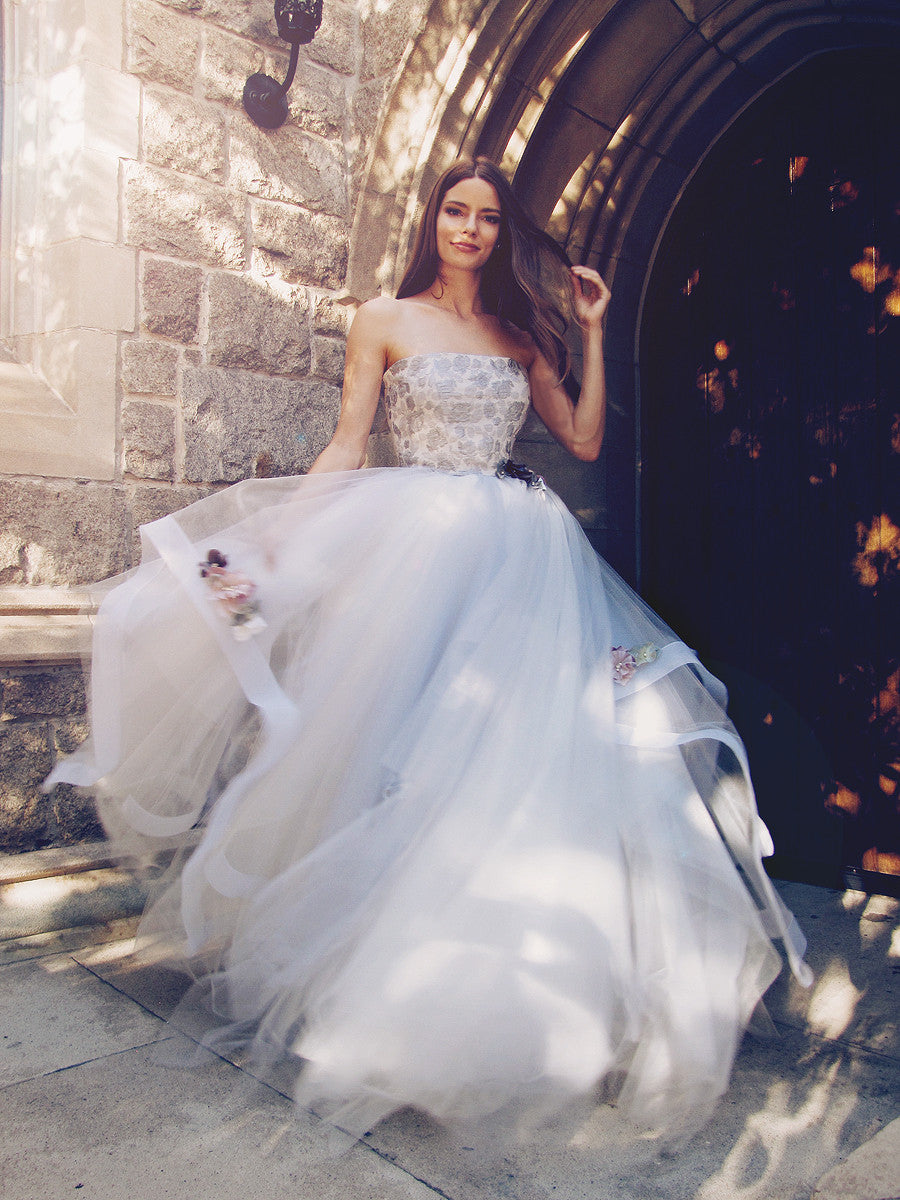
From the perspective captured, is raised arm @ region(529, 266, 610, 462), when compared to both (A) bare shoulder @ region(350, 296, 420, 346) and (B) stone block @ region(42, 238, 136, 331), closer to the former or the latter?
(A) bare shoulder @ region(350, 296, 420, 346)

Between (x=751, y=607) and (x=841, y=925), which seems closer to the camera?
(x=841, y=925)

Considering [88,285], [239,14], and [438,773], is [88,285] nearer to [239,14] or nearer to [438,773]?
[239,14]

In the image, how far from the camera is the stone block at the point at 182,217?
321cm

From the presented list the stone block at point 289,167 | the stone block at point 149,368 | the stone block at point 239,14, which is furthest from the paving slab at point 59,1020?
the stone block at point 239,14

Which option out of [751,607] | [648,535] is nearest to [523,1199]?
[751,607]

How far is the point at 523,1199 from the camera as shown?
5.29ft

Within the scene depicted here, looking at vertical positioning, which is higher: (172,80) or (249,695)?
(172,80)

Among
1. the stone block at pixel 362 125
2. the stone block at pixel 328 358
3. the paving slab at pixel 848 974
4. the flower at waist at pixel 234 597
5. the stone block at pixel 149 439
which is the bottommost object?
the paving slab at pixel 848 974

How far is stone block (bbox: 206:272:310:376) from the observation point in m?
3.40

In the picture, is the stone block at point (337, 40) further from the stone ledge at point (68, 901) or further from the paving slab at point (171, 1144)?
the paving slab at point (171, 1144)

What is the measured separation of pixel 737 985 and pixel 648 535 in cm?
232

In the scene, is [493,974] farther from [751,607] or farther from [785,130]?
[785,130]

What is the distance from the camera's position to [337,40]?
3693 mm

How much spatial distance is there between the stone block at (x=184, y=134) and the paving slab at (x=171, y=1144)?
9.58 ft
